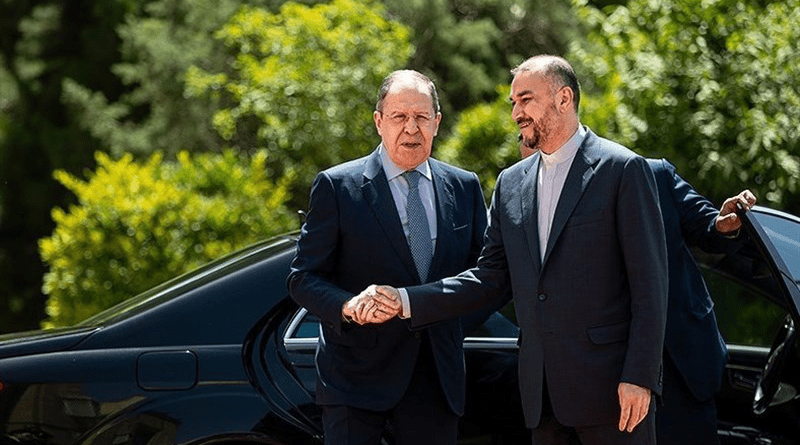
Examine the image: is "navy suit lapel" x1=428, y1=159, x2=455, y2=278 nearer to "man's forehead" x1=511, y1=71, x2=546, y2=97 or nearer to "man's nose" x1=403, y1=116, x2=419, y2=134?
"man's nose" x1=403, y1=116, x2=419, y2=134

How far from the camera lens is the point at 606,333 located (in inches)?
160

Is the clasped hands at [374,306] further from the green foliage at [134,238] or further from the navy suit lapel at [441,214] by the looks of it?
Result: the green foliage at [134,238]

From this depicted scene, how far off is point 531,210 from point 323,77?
8.84 meters

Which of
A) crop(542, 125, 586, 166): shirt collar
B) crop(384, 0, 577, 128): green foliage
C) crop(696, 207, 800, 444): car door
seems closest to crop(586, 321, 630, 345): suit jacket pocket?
crop(542, 125, 586, 166): shirt collar

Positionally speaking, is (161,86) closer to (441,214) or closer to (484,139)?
(484,139)

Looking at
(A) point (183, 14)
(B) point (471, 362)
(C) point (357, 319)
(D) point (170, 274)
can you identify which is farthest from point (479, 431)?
(A) point (183, 14)

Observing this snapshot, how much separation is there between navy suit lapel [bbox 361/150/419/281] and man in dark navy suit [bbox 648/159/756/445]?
0.90 metres

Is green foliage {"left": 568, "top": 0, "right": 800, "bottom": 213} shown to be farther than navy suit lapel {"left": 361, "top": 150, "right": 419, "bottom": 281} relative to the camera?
Yes

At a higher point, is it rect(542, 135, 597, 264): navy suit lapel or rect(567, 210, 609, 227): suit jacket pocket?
rect(542, 135, 597, 264): navy suit lapel

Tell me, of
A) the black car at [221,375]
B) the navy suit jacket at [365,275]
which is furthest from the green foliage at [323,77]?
the navy suit jacket at [365,275]

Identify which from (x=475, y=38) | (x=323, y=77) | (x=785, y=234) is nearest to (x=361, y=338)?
(x=785, y=234)

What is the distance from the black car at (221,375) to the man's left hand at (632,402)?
2.80ft

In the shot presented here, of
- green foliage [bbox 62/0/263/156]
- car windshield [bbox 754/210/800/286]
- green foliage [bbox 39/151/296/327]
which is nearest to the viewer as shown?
car windshield [bbox 754/210/800/286]

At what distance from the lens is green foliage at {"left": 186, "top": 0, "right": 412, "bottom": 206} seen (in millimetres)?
12984
